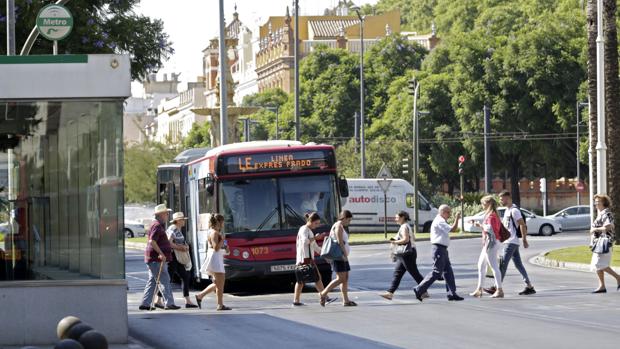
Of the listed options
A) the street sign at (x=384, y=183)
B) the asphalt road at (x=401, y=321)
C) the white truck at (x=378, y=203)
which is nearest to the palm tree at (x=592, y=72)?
the asphalt road at (x=401, y=321)

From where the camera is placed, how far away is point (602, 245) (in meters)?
23.3

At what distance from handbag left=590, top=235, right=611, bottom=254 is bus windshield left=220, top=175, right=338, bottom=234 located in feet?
16.8

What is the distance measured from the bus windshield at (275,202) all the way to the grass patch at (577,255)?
8034mm

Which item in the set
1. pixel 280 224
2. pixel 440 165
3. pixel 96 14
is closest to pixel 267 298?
pixel 280 224

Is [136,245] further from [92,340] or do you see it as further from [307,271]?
[92,340]

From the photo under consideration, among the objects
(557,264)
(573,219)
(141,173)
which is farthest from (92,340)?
(141,173)

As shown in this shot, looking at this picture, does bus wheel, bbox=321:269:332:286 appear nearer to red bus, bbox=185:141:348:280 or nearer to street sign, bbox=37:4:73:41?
red bus, bbox=185:141:348:280

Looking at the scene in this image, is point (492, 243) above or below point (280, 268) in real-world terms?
above

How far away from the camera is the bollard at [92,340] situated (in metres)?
8.10

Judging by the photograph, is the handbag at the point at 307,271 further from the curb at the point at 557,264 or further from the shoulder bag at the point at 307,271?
the curb at the point at 557,264

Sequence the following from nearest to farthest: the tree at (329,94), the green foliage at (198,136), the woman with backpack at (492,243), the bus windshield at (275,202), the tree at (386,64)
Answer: the woman with backpack at (492,243), the bus windshield at (275,202), the tree at (386,64), the tree at (329,94), the green foliage at (198,136)

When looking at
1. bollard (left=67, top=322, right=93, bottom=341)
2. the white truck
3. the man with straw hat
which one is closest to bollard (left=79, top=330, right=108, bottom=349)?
bollard (left=67, top=322, right=93, bottom=341)

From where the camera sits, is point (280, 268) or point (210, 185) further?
point (210, 185)

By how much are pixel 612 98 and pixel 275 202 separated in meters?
14.6
